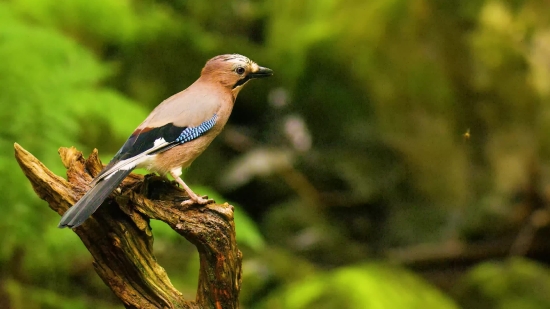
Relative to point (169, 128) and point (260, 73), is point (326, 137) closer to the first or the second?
point (260, 73)

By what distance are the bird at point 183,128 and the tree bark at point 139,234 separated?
0.24 ft

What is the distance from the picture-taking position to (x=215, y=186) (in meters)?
5.26

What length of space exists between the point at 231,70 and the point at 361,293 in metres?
1.86

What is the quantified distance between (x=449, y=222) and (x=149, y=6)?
111 inches

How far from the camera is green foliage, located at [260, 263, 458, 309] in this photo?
363 cm

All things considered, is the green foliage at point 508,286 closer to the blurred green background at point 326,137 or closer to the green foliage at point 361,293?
the blurred green background at point 326,137

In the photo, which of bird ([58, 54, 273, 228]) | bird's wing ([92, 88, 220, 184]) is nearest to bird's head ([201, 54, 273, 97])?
bird ([58, 54, 273, 228])

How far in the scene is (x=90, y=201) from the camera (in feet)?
5.78

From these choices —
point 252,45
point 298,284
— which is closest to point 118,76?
point 252,45

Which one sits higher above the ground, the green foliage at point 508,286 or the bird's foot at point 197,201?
the bird's foot at point 197,201

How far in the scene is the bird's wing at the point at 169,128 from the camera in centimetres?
199

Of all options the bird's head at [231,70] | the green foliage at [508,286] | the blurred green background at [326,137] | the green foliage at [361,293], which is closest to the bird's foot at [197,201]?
the bird's head at [231,70]

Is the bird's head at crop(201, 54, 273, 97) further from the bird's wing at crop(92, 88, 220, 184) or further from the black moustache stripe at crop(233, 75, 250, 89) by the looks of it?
the bird's wing at crop(92, 88, 220, 184)

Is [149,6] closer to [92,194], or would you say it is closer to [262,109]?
[262,109]
